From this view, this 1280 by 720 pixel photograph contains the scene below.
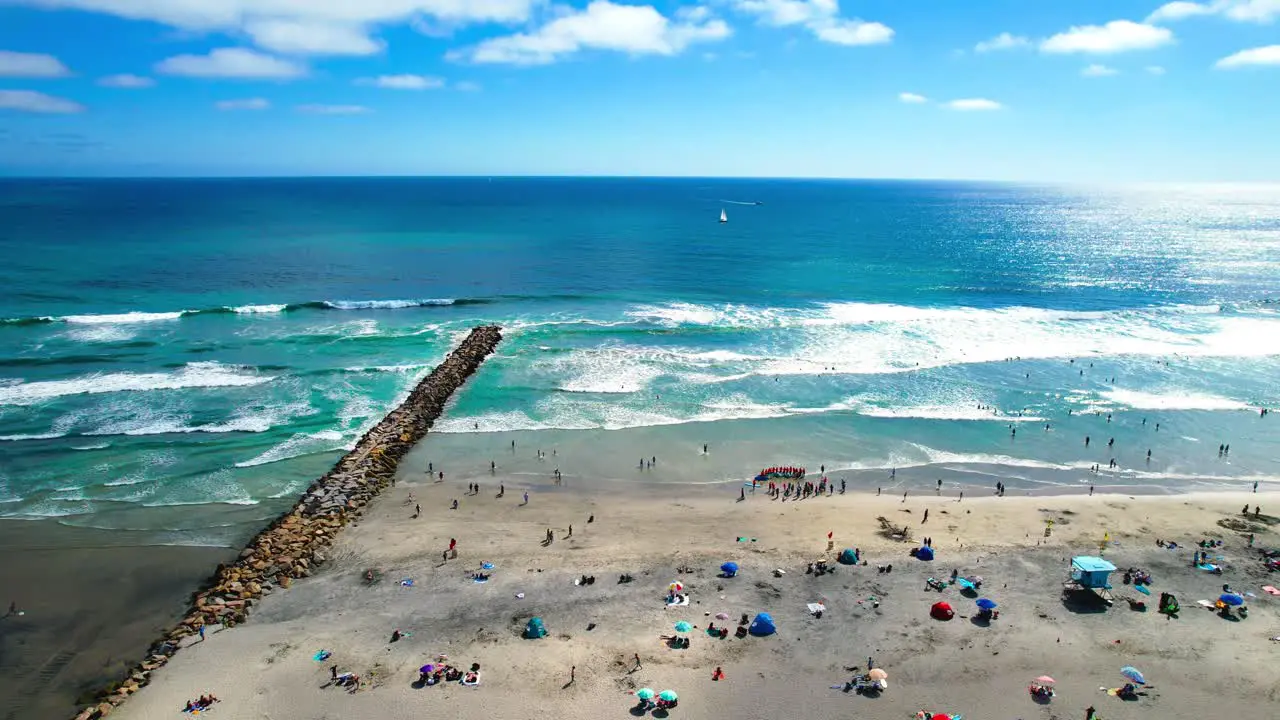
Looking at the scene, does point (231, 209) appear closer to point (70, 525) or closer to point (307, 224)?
point (307, 224)

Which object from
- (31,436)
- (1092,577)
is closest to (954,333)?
(1092,577)

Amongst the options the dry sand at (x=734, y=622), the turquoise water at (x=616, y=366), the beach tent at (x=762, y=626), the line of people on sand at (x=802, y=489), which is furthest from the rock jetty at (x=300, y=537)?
the line of people on sand at (x=802, y=489)

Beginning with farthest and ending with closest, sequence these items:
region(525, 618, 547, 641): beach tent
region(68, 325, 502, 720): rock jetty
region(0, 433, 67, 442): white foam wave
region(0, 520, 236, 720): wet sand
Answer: region(0, 433, 67, 442): white foam wave, region(525, 618, 547, 641): beach tent, region(68, 325, 502, 720): rock jetty, region(0, 520, 236, 720): wet sand

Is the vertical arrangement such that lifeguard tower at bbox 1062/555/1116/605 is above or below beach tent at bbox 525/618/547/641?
above

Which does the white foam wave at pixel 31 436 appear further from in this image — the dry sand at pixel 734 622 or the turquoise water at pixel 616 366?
the dry sand at pixel 734 622

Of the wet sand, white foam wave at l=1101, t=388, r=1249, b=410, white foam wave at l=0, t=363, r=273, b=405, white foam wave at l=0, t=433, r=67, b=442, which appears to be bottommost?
the wet sand

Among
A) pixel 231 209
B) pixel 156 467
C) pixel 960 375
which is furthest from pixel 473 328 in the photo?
pixel 231 209

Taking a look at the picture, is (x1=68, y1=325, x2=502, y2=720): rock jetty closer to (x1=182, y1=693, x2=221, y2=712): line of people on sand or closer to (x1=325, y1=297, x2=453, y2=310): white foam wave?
(x1=182, y1=693, x2=221, y2=712): line of people on sand

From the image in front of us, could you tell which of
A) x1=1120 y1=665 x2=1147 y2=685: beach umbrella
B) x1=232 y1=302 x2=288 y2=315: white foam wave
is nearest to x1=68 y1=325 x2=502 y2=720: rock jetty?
x1=1120 y1=665 x2=1147 y2=685: beach umbrella
